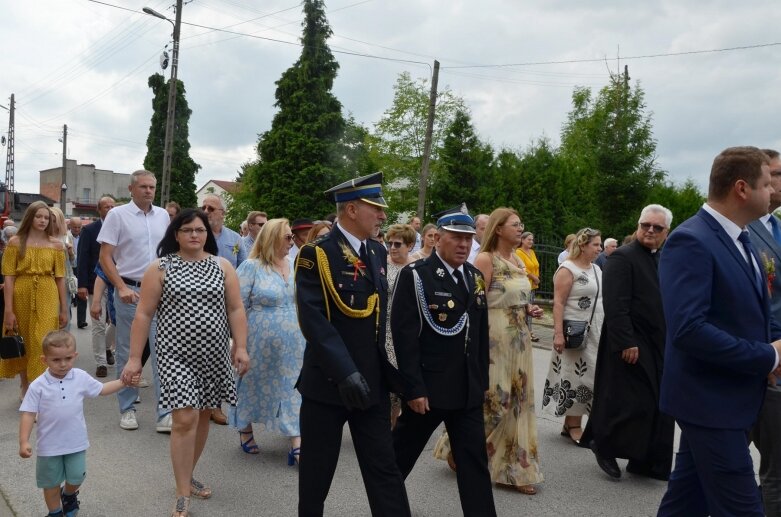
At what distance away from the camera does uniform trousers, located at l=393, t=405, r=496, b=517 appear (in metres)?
4.08

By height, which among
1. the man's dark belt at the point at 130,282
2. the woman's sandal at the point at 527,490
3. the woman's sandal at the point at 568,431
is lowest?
the woman's sandal at the point at 527,490

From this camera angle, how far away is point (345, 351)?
11.6 ft

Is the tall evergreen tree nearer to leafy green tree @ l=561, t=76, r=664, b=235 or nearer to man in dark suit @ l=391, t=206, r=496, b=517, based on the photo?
leafy green tree @ l=561, t=76, r=664, b=235

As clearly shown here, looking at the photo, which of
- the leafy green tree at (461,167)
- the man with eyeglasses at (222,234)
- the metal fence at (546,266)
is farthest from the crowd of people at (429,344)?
the leafy green tree at (461,167)

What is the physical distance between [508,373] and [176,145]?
173 feet

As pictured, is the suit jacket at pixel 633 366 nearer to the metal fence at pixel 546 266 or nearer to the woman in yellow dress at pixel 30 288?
the woman in yellow dress at pixel 30 288

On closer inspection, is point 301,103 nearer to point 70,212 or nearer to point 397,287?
point 397,287

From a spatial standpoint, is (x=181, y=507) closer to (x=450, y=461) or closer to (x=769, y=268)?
(x=450, y=461)

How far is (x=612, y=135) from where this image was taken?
2375 centimetres

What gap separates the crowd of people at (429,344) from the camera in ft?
10.4

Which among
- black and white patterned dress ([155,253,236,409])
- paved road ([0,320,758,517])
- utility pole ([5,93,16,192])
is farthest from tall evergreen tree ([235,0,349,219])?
black and white patterned dress ([155,253,236,409])

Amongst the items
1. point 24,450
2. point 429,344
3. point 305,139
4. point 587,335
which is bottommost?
point 24,450

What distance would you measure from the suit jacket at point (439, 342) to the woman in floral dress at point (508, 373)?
2.62 feet

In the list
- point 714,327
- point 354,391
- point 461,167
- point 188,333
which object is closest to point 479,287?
point 354,391
